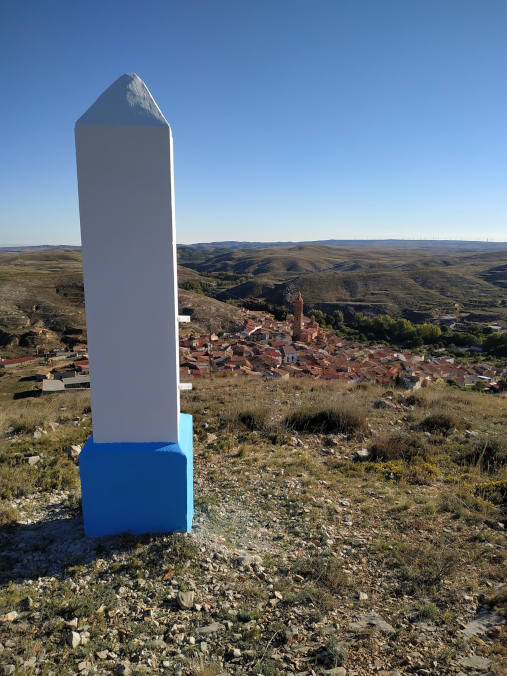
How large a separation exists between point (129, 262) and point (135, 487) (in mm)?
1807

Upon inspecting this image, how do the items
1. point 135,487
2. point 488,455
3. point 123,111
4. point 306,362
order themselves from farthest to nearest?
point 306,362, point 488,455, point 135,487, point 123,111

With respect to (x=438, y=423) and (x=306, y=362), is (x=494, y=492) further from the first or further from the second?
(x=306, y=362)

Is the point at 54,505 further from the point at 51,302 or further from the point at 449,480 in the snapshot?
the point at 51,302

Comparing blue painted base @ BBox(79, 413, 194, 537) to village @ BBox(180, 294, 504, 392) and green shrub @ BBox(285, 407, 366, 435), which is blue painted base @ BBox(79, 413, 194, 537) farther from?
village @ BBox(180, 294, 504, 392)

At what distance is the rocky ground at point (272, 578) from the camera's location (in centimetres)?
222

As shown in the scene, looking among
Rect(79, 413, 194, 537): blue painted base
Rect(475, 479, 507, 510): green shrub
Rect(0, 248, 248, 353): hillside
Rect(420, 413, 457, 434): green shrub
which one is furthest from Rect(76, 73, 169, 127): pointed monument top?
Rect(0, 248, 248, 353): hillside

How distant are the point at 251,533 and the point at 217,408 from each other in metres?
3.82

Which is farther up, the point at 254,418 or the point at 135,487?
the point at 135,487

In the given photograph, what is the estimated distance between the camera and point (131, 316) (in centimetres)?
298

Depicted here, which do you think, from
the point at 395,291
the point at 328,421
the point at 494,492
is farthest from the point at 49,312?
the point at 395,291

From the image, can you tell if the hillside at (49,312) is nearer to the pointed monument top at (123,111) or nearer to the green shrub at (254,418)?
the green shrub at (254,418)

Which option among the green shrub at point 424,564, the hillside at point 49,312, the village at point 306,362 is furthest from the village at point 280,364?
the green shrub at point 424,564

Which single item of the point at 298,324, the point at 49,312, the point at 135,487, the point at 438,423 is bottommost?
the point at 298,324

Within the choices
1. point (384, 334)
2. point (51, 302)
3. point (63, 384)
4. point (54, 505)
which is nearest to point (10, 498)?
point (54, 505)
